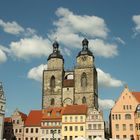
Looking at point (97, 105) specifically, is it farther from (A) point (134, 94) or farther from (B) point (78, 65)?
(A) point (134, 94)

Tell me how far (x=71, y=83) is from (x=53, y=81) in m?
5.28

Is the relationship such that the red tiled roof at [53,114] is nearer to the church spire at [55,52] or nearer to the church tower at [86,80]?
the church tower at [86,80]

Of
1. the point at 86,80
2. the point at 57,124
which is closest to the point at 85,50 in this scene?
the point at 86,80

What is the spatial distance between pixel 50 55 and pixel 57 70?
6062 millimetres

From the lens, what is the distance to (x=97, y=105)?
98.9 metres

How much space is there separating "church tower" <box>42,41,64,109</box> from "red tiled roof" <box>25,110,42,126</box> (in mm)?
8398

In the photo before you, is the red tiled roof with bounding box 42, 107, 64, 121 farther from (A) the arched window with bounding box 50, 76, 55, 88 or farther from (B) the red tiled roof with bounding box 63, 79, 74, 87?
(A) the arched window with bounding box 50, 76, 55, 88

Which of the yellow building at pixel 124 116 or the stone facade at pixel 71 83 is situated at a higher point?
the stone facade at pixel 71 83

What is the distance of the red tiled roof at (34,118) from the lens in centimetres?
8475

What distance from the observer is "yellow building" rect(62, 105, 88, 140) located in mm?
79062

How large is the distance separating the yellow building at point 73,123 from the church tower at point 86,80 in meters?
13.8

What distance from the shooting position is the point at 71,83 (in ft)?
329

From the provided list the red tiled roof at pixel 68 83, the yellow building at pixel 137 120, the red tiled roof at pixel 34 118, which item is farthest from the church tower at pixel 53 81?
the yellow building at pixel 137 120

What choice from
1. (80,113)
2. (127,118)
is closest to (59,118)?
(80,113)
